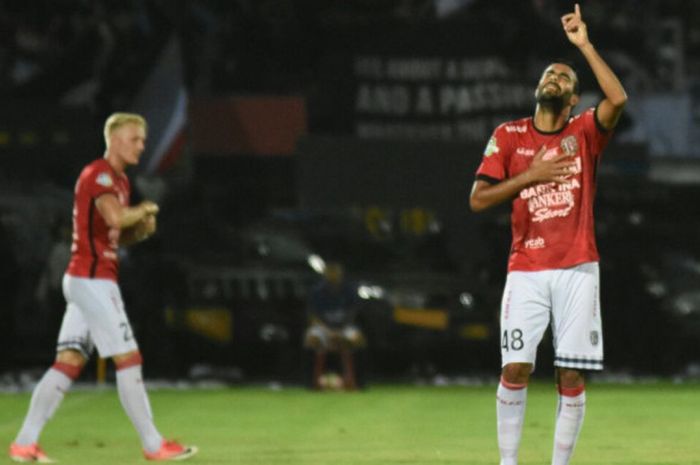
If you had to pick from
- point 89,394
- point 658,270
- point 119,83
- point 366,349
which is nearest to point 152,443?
point 89,394

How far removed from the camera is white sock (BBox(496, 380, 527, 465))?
10195mm

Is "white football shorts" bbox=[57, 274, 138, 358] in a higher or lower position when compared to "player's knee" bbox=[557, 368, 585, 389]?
higher

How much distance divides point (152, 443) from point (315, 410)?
20.0 ft

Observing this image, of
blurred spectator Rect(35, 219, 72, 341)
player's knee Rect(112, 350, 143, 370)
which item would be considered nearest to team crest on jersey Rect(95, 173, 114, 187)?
player's knee Rect(112, 350, 143, 370)

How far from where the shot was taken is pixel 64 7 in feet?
104

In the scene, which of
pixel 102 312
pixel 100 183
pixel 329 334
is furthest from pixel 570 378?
pixel 329 334

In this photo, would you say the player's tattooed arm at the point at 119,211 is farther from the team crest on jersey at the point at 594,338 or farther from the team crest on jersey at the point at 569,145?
the team crest on jersey at the point at 594,338

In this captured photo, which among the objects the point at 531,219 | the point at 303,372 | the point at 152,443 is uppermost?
the point at 531,219

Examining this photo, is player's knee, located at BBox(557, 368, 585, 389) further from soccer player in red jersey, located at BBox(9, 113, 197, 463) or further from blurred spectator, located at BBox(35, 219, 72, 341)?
blurred spectator, located at BBox(35, 219, 72, 341)

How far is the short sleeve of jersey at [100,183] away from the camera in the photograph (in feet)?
39.5

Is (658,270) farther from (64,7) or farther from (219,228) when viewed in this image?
(64,7)

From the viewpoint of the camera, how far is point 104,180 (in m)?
12.1

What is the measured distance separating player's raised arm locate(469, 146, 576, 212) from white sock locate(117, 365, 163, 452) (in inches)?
125

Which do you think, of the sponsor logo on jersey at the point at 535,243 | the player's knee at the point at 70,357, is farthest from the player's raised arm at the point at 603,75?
the player's knee at the point at 70,357
